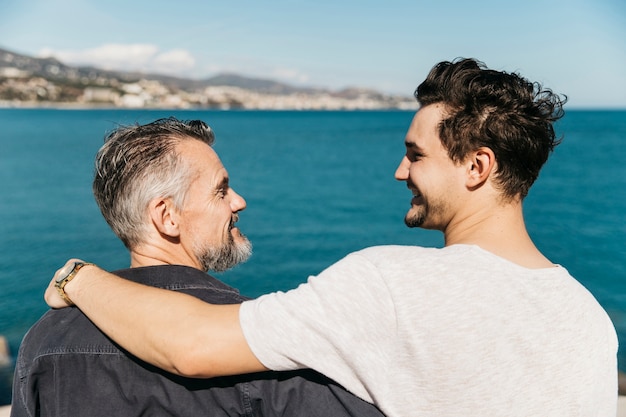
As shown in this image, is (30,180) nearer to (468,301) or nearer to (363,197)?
(363,197)

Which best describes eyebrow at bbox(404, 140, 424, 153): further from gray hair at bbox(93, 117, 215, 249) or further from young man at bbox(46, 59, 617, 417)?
gray hair at bbox(93, 117, 215, 249)

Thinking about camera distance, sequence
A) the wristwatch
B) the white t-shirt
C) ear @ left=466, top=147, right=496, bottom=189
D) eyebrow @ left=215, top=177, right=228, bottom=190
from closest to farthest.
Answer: the white t-shirt
the wristwatch
ear @ left=466, top=147, right=496, bottom=189
eyebrow @ left=215, top=177, right=228, bottom=190

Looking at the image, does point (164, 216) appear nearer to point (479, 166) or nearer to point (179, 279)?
point (179, 279)

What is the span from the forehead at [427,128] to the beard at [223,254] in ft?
2.77

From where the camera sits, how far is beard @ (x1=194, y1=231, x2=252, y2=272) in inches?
97.0

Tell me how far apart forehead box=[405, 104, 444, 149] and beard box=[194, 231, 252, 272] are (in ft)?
2.77

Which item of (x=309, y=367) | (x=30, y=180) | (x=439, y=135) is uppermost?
(x=439, y=135)

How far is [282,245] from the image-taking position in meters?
17.2

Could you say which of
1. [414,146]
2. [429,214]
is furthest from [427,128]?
[429,214]

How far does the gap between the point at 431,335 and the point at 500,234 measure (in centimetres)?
50

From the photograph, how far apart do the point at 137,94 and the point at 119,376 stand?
134524 millimetres

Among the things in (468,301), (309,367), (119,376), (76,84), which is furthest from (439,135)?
(76,84)

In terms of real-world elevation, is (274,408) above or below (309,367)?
below

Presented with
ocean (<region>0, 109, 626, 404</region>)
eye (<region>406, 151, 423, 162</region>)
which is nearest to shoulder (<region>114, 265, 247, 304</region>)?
eye (<region>406, 151, 423, 162</region>)
